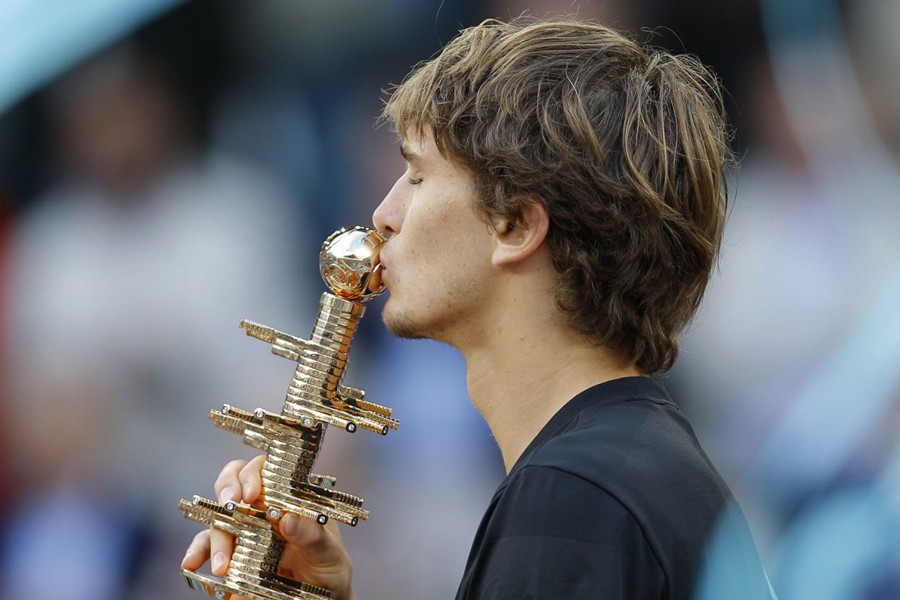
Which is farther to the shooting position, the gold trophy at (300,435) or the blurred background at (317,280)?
the blurred background at (317,280)

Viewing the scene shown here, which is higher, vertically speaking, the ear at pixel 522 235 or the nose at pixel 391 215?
the nose at pixel 391 215

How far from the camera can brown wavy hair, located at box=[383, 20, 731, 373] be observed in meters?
2.00

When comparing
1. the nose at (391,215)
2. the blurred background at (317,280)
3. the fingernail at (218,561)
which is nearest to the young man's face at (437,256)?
the nose at (391,215)

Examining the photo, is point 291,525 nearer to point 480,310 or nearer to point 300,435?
point 300,435

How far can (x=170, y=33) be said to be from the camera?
4.30 meters

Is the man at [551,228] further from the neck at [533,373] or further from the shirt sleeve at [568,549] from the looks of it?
the shirt sleeve at [568,549]

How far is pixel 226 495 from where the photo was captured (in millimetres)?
2043

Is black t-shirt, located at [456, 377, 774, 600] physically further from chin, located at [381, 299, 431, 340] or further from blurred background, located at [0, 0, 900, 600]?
blurred background, located at [0, 0, 900, 600]

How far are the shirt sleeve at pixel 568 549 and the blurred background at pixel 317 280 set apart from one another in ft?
7.66

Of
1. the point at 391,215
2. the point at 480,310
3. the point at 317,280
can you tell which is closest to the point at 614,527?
the point at 480,310

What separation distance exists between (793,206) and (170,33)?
2385 millimetres

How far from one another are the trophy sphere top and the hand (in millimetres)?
348

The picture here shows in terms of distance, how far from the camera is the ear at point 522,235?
79.4 inches

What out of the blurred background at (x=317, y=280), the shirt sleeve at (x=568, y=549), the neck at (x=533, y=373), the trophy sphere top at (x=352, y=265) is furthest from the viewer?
the blurred background at (x=317, y=280)
